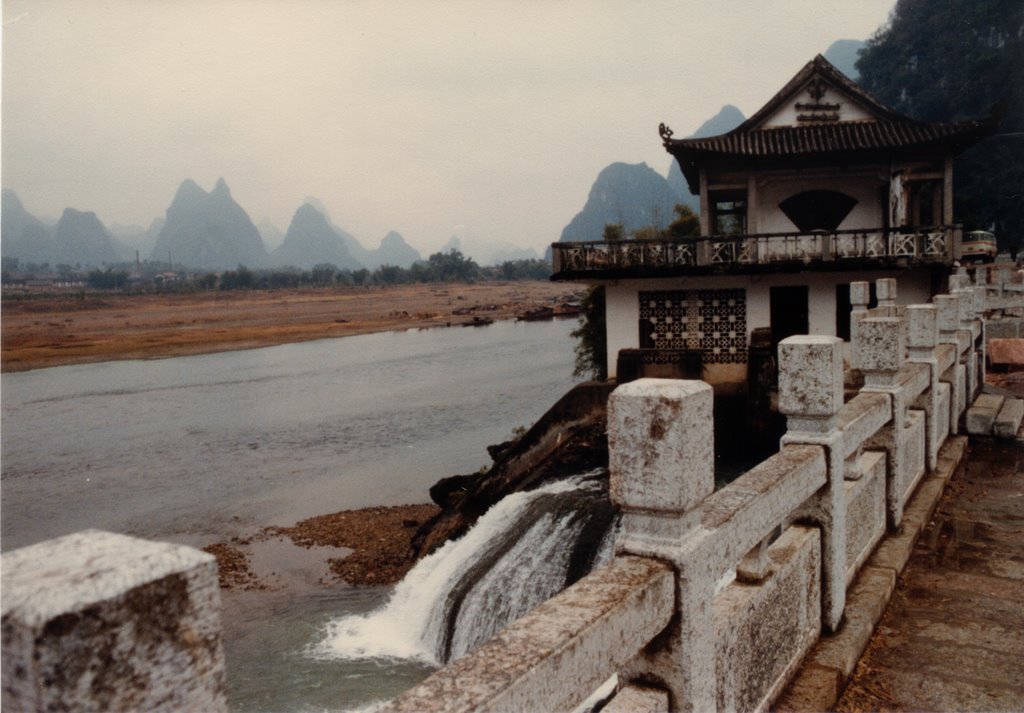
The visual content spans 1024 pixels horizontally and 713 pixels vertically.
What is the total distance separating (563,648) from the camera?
215cm

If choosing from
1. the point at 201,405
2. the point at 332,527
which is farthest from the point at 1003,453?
the point at 201,405

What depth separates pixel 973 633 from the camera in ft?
15.8

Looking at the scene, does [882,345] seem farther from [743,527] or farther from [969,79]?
[969,79]

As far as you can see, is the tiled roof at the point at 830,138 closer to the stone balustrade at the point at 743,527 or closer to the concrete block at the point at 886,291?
the concrete block at the point at 886,291

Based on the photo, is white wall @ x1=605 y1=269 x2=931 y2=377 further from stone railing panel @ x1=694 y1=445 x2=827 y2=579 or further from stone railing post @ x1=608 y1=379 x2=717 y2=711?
stone railing post @ x1=608 y1=379 x2=717 y2=711

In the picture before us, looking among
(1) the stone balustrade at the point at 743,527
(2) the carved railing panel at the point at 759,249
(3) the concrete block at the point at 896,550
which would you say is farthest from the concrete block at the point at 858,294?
(3) the concrete block at the point at 896,550

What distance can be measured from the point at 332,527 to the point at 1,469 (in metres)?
13.7

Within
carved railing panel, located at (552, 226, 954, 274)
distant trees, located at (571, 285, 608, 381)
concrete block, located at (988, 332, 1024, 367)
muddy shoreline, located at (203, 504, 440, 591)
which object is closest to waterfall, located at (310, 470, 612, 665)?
muddy shoreline, located at (203, 504, 440, 591)

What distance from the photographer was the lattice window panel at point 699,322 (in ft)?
66.5

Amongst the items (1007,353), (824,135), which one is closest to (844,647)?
(1007,353)

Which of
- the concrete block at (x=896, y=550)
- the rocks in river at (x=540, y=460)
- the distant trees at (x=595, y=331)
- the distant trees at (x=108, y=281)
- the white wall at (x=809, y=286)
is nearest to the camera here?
the concrete block at (x=896, y=550)

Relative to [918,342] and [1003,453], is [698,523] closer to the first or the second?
[918,342]

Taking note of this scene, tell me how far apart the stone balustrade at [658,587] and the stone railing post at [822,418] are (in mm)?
11

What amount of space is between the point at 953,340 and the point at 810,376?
6171mm
